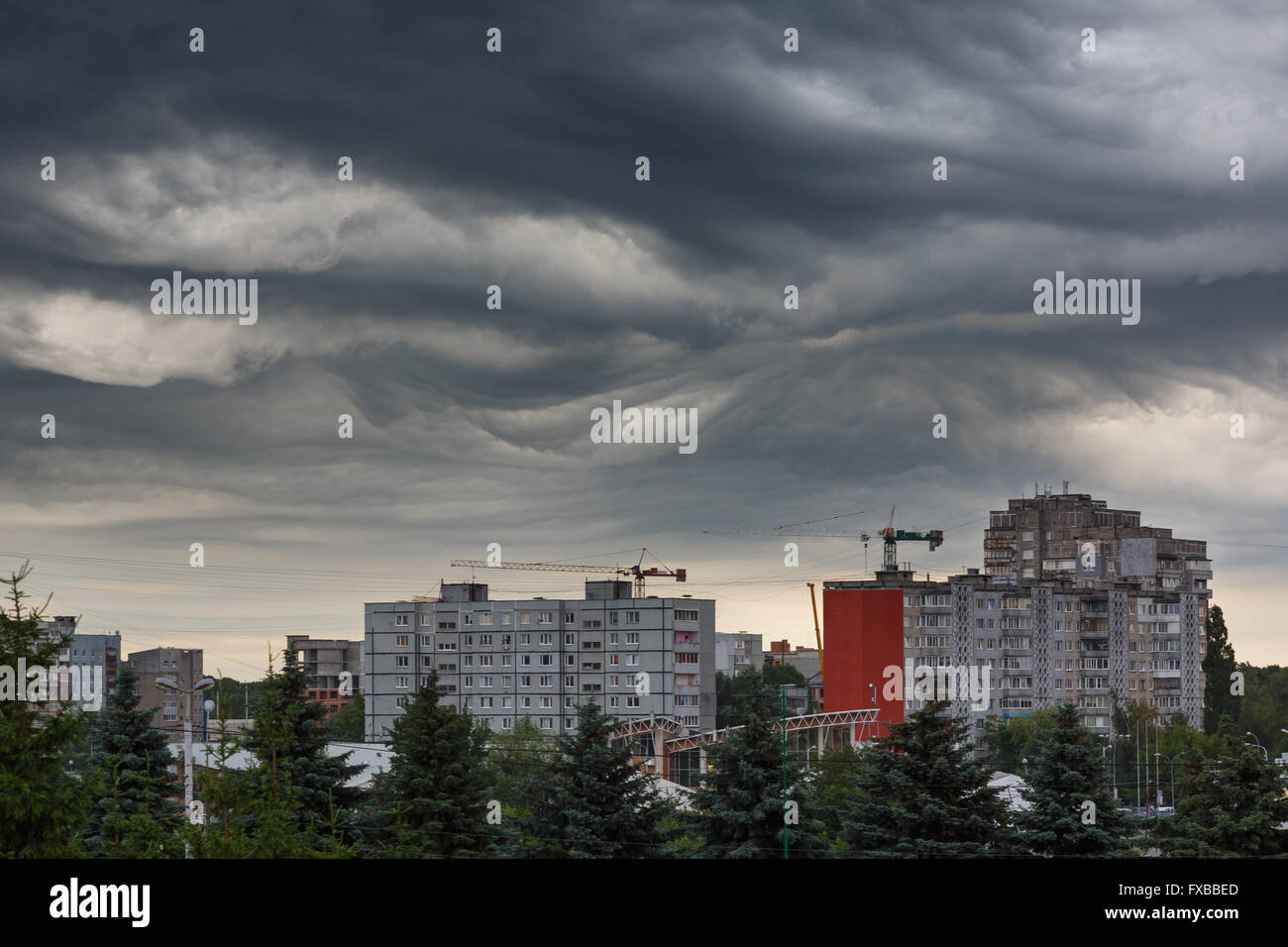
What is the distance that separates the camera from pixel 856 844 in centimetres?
3569

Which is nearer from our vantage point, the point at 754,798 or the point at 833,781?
the point at 754,798

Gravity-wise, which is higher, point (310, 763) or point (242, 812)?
point (242, 812)

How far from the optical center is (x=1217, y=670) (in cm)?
14025

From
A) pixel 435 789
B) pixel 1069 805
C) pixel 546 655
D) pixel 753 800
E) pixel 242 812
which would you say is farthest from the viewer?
pixel 546 655

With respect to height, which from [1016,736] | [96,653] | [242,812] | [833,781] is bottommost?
[1016,736]

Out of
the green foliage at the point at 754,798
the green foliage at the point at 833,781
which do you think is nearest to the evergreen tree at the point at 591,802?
the green foliage at the point at 754,798

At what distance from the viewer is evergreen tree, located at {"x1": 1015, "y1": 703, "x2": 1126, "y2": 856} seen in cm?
3456

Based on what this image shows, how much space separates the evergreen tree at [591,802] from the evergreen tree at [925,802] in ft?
18.2

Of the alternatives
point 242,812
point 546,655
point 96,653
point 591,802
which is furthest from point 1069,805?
point 96,653

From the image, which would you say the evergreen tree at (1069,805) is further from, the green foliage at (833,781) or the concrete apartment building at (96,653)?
the concrete apartment building at (96,653)

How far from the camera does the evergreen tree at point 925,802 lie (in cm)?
3534

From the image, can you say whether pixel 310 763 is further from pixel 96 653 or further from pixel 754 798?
pixel 96 653

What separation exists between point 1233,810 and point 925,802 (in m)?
8.49

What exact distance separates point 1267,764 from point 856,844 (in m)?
11.3
